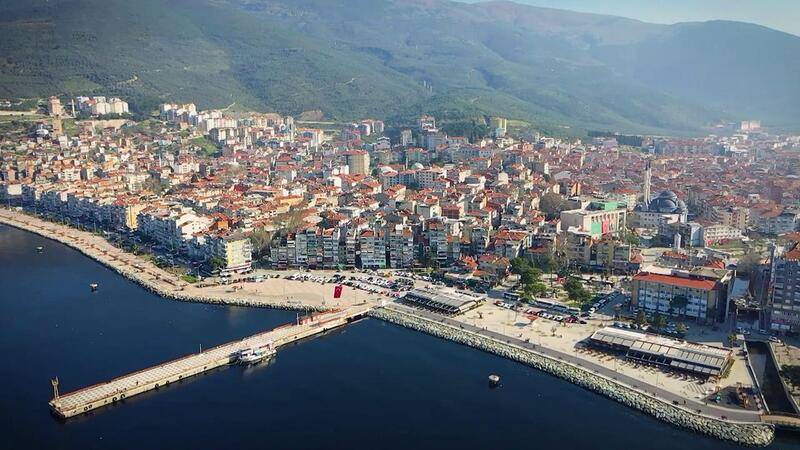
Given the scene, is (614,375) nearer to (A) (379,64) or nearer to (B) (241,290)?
(B) (241,290)

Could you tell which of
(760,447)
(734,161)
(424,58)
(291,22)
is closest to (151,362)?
(760,447)

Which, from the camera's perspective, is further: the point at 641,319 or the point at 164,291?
the point at 164,291

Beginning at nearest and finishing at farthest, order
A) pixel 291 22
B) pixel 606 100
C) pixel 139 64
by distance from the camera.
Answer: pixel 139 64, pixel 606 100, pixel 291 22

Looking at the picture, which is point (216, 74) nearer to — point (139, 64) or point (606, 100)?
point (139, 64)

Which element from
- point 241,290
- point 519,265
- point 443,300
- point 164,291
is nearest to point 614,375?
point 443,300

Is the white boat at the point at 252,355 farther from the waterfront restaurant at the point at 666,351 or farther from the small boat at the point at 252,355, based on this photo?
the waterfront restaurant at the point at 666,351

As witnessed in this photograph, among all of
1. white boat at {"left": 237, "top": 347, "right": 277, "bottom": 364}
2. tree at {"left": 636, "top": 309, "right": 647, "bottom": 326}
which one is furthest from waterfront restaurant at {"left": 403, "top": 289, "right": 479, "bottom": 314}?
white boat at {"left": 237, "top": 347, "right": 277, "bottom": 364}
